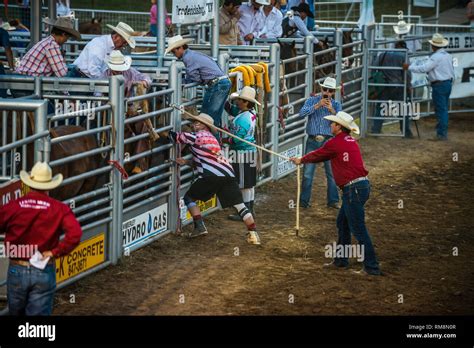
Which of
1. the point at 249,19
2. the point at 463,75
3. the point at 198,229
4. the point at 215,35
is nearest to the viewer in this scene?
the point at 198,229

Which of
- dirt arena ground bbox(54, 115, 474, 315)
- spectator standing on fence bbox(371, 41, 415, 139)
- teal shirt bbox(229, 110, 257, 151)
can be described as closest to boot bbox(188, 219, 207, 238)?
dirt arena ground bbox(54, 115, 474, 315)

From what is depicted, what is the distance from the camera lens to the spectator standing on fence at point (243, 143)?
13102 mm

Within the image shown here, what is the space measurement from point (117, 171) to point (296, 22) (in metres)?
8.98

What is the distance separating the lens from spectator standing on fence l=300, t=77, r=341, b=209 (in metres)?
13.9

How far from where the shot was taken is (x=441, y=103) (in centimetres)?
2092

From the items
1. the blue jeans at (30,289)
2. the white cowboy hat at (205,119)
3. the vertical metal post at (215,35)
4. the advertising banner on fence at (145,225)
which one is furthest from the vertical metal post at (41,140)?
the vertical metal post at (215,35)

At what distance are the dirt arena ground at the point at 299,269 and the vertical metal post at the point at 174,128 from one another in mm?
303

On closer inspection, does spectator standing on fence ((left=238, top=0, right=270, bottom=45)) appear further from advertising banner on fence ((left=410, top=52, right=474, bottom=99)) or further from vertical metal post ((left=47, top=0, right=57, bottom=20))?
advertising banner on fence ((left=410, top=52, right=474, bottom=99))

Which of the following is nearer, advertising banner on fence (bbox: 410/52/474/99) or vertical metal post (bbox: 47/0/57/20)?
vertical metal post (bbox: 47/0/57/20)

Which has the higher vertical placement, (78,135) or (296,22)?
(296,22)

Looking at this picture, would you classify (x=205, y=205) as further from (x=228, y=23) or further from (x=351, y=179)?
(x=228, y=23)

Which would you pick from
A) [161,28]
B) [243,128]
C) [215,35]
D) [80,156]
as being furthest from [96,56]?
[80,156]

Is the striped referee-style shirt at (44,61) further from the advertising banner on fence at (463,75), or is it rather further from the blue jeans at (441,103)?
the advertising banner on fence at (463,75)

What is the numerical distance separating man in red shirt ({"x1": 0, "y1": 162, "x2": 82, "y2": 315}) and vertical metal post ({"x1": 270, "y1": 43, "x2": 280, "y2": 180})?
8.17 meters
